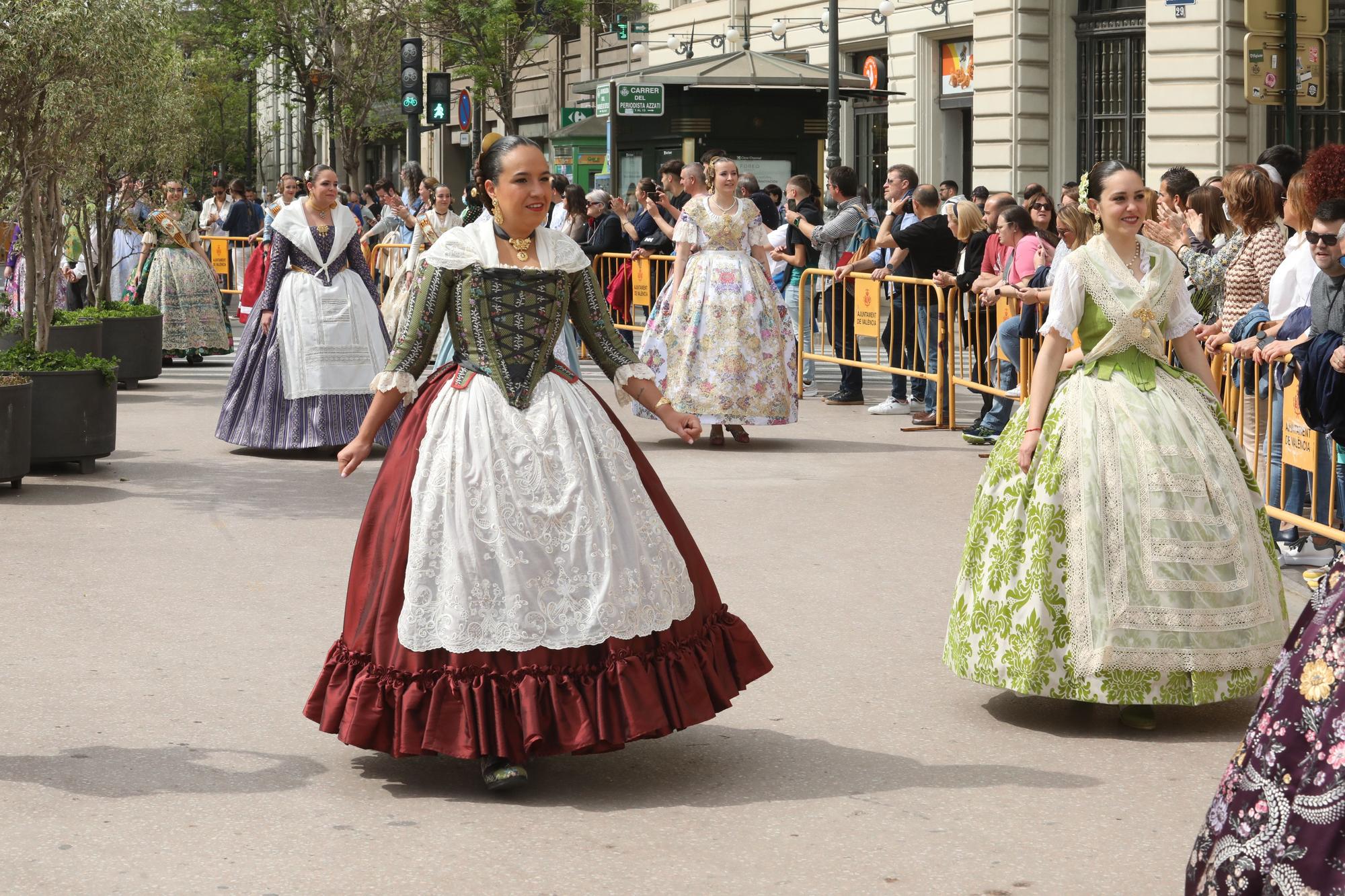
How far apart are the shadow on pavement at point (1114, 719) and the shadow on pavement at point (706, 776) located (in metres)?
0.53

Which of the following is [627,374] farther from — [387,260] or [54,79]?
[387,260]

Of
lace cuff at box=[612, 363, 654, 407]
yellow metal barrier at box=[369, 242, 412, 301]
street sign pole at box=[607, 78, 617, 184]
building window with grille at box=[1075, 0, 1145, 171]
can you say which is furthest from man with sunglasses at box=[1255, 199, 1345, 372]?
building window with grille at box=[1075, 0, 1145, 171]

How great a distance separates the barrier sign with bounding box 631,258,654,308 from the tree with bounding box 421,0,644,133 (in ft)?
68.8

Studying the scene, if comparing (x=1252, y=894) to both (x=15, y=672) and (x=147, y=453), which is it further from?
(x=147, y=453)

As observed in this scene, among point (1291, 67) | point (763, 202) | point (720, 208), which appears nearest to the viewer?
point (1291, 67)

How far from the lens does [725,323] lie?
12727 mm

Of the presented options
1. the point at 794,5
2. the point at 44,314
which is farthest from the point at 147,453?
Answer: the point at 794,5

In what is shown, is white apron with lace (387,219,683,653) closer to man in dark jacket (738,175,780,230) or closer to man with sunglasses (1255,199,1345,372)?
man with sunglasses (1255,199,1345,372)

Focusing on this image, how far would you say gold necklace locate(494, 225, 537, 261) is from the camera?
5.65 m

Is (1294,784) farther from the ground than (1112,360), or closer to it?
closer to it

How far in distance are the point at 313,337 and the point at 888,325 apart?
4.83 metres

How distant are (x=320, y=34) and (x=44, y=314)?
31.8 metres

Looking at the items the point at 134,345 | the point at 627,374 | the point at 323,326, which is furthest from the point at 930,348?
the point at 627,374

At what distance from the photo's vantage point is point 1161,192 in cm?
1078
